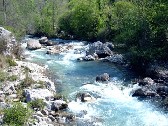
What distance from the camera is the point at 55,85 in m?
40.9

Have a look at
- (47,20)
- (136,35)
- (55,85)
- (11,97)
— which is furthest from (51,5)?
(11,97)

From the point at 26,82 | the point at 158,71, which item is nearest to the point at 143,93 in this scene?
the point at 158,71

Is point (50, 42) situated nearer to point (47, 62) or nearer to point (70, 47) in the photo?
point (70, 47)

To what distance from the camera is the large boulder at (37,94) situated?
108 ft

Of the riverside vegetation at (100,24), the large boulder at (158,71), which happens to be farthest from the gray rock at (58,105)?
the large boulder at (158,71)

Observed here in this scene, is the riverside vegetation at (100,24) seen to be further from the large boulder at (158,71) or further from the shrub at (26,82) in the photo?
the large boulder at (158,71)

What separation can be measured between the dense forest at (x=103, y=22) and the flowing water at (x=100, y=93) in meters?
4.50

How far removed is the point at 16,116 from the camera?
2611cm

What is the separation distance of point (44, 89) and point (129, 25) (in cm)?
1903

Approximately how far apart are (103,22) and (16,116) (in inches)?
1800

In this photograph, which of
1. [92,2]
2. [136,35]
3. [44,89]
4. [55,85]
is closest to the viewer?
[44,89]

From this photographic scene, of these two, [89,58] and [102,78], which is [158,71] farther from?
[89,58]

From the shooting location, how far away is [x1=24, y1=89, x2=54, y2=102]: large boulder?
32803 mm

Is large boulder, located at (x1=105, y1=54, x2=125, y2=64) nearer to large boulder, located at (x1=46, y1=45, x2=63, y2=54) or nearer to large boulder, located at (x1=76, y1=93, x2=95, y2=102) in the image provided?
large boulder, located at (x1=46, y1=45, x2=63, y2=54)
